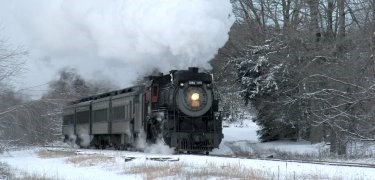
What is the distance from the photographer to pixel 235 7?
1437 inches

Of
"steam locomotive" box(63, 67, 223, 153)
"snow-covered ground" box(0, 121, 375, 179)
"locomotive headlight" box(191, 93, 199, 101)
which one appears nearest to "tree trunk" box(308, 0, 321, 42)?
"steam locomotive" box(63, 67, 223, 153)

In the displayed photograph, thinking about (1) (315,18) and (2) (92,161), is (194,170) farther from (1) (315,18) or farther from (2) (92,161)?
(1) (315,18)

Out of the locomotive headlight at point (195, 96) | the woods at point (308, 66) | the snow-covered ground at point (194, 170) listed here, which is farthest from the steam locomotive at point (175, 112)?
the woods at point (308, 66)

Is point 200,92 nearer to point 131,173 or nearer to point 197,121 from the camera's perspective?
point 197,121

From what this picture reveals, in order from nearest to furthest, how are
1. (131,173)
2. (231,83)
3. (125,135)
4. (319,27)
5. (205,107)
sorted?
(131,173), (205,107), (125,135), (319,27), (231,83)

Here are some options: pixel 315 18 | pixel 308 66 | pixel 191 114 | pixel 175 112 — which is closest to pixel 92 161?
pixel 175 112

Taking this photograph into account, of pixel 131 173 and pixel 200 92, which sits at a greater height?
pixel 200 92

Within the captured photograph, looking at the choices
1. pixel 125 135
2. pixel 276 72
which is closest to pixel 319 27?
pixel 276 72

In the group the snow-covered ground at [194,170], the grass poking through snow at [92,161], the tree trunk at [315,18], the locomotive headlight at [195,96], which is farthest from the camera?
the tree trunk at [315,18]

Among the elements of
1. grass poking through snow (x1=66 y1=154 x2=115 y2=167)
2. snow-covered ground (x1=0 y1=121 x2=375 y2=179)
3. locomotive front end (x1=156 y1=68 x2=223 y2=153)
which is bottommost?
snow-covered ground (x1=0 y1=121 x2=375 y2=179)

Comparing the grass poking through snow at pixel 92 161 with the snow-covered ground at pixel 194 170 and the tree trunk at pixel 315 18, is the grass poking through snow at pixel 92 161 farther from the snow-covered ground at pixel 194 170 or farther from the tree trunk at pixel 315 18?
the tree trunk at pixel 315 18

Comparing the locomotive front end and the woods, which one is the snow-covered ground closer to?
the locomotive front end

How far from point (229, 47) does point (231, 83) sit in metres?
2.59

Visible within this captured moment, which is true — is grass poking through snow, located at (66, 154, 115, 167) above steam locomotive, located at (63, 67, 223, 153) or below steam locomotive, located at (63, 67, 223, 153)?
below
